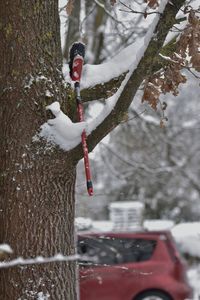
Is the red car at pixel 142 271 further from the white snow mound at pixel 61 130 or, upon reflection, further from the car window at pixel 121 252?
the white snow mound at pixel 61 130

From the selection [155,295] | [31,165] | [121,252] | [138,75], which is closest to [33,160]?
[31,165]

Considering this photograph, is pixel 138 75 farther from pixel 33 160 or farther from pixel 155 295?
pixel 155 295

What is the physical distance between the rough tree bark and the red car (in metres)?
Result: 3.84

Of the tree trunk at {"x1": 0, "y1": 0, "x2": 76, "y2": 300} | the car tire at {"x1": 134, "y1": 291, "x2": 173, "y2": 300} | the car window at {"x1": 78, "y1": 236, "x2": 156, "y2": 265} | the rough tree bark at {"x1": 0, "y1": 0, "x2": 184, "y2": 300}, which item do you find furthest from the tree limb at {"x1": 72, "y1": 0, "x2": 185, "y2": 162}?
the car tire at {"x1": 134, "y1": 291, "x2": 173, "y2": 300}

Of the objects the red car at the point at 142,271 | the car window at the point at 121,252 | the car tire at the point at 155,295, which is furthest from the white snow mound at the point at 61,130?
the car tire at the point at 155,295

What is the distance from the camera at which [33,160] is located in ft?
14.0

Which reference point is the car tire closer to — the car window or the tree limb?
the car window

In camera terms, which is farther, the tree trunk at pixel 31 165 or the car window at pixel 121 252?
the car window at pixel 121 252

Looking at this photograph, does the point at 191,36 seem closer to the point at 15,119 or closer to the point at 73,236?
the point at 15,119

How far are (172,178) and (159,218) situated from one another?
1830mm

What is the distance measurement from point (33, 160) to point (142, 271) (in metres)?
4.64

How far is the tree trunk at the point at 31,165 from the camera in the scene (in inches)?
166

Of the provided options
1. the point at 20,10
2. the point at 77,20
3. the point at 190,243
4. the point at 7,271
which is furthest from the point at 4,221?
the point at 190,243

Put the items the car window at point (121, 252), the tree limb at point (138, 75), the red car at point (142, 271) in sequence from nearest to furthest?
the tree limb at point (138, 75), the car window at point (121, 252), the red car at point (142, 271)
